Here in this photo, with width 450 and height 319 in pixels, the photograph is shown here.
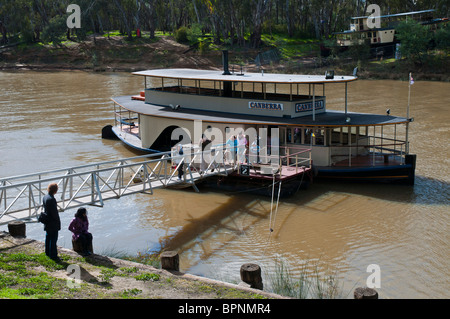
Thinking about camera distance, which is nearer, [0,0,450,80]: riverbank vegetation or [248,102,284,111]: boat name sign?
Answer: [248,102,284,111]: boat name sign

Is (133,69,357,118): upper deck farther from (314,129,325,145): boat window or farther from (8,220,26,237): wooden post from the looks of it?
(8,220,26,237): wooden post

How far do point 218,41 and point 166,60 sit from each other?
922 centimetres

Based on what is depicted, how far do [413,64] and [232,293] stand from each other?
5727cm

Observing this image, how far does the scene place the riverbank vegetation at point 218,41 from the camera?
62.4 meters

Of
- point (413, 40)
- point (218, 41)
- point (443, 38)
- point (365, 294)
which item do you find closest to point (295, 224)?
point (365, 294)

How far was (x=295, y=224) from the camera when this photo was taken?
18562 mm

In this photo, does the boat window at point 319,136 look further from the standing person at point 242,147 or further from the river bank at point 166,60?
the river bank at point 166,60

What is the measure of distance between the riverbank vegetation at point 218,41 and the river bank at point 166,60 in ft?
0.43

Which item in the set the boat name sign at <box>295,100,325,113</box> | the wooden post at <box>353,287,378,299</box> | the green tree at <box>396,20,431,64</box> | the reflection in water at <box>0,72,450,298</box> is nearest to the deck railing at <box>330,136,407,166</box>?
the reflection in water at <box>0,72,450,298</box>

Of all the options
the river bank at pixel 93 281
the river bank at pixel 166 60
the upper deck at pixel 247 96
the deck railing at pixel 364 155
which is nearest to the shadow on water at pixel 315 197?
the deck railing at pixel 364 155

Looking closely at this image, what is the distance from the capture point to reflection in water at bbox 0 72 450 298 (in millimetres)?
15141

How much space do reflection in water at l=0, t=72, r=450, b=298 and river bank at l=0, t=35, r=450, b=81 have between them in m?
32.8

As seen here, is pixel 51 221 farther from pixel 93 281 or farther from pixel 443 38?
pixel 443 38
